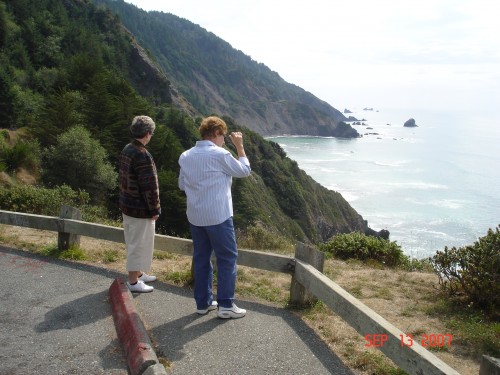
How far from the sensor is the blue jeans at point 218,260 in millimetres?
4227

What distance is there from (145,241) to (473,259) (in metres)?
4.01

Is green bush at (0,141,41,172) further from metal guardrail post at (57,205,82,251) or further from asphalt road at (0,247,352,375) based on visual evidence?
asphalt road at (0,247,352,375)

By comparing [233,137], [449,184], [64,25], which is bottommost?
[449,184]

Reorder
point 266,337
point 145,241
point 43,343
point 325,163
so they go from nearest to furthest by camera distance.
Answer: point 43,343 → point 266,337 → point 145,241 → point 325,163

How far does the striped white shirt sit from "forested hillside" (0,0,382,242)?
24.7ft

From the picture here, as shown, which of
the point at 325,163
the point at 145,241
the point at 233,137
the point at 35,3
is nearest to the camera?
the point at 233,137

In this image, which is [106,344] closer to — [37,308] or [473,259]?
[37,308]

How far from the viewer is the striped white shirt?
4.17m

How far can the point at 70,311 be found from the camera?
452 centimetres

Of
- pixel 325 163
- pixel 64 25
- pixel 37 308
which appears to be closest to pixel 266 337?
pixel 37 308

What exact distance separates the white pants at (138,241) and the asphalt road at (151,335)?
0.40 metres

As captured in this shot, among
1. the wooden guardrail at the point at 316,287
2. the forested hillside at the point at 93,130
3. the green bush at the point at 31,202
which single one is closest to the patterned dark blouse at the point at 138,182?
the wooden guardrail at the point at 316,287

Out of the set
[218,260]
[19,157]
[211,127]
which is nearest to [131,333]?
[218,260]

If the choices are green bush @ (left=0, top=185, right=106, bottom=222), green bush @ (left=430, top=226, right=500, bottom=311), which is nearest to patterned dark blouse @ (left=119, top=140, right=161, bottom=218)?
green bush @ (left=430, top=226, right=500, bottom=311)
